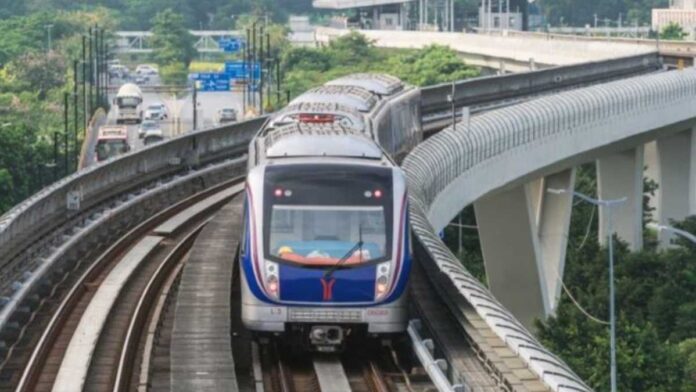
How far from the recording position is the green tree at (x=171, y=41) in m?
142

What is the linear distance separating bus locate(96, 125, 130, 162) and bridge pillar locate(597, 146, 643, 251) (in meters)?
16.4

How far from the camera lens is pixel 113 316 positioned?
25.6 metres

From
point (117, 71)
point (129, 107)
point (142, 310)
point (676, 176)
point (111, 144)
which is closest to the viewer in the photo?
point (142, 310)

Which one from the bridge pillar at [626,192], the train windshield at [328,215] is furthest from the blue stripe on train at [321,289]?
the bridge pillar at [626,192]

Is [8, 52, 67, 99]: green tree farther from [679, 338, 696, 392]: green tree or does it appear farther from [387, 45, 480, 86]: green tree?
[679, 338, 696, 392]: green tree

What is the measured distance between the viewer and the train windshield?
21859 millimetres

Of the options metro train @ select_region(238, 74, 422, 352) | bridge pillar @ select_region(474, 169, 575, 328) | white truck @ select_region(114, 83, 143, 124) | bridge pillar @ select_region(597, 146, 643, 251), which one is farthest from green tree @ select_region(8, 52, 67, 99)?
metro train @ select_region(238, 74, 422, 352)

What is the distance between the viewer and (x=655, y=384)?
39594mm

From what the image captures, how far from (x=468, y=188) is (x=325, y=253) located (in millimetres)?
21815

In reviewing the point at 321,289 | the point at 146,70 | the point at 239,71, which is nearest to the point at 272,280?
the point at 321,289

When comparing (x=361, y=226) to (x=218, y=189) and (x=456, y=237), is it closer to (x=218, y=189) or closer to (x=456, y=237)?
(x=218, y=189)

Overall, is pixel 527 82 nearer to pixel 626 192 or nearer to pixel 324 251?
pixel 626 192

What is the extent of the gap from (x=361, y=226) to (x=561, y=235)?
37729 mm

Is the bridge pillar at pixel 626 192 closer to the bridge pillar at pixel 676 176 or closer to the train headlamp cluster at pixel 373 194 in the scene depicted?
the bridge pillar at pixel 676 176
